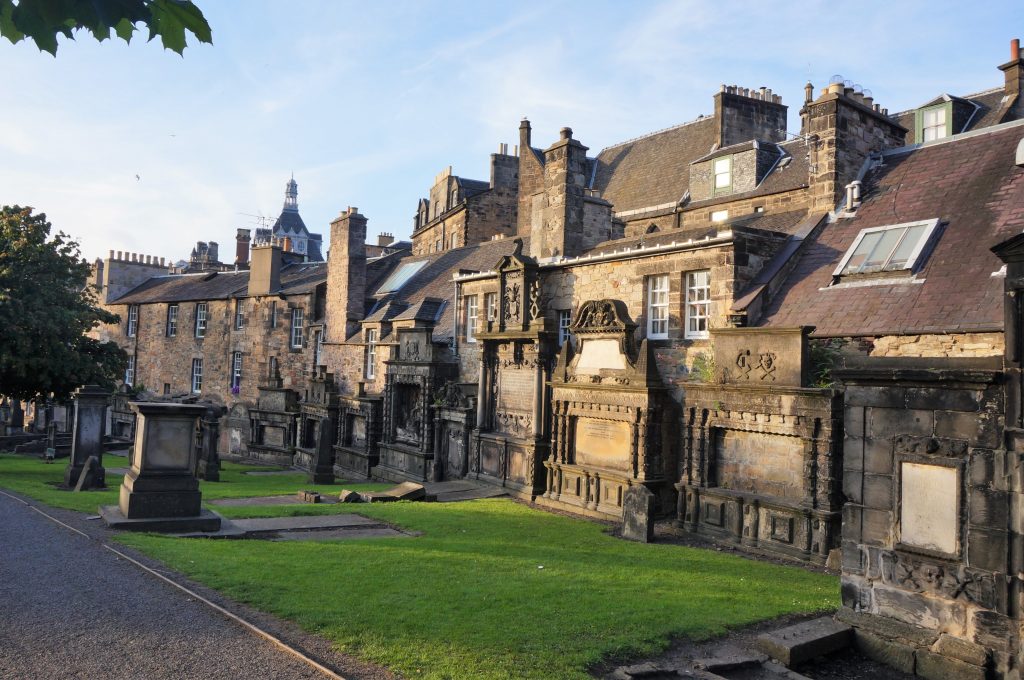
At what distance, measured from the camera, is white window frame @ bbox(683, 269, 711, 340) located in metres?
16.0

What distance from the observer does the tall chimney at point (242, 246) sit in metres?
48.4

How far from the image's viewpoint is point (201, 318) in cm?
4059

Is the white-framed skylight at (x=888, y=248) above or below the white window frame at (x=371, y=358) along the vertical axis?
above

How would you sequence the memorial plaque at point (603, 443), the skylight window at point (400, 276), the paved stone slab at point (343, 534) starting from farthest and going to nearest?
the skylight window at point (400, 276) < the memorial plaque at point (603, 443) < the paved stone slab at point (343, 534)

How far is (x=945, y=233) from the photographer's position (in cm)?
1392

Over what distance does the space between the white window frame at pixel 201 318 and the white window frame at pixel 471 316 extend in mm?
22466

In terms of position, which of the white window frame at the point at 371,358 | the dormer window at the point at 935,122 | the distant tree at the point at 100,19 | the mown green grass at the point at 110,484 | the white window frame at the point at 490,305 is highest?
the dormer window at the point at 935,122

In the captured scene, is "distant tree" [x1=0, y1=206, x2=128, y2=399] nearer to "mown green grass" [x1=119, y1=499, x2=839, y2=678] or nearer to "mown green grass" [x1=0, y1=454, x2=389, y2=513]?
"mown green grass" [x1=0, y1=454, x2=389, y2=513]

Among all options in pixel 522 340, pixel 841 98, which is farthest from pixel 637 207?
pixel 841 98

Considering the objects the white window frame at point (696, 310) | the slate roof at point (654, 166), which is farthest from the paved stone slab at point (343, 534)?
the slate roof at point (654, 166)

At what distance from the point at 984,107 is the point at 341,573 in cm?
2477

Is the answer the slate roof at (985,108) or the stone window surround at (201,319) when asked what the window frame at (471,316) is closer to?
the slate roof at (985,108)

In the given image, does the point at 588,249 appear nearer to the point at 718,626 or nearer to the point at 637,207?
the point at 637,207

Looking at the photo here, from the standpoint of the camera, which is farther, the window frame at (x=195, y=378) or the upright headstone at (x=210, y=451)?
the window frame at (x=195, y=378)
